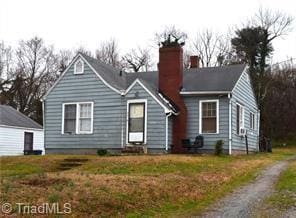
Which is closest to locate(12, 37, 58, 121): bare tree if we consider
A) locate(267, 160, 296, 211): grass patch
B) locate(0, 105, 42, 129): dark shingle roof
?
locate(0, 105, 42, 129): dark shingle roof

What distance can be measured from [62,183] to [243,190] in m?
5.28

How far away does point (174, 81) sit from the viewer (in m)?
24.4

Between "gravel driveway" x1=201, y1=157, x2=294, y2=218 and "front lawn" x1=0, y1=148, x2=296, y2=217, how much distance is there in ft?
1.15

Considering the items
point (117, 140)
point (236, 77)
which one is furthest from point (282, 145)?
point (117, 140)

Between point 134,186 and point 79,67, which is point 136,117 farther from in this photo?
point 134,186

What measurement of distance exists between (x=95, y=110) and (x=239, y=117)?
26.4ft

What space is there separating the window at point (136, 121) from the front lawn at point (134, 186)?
4.77 m

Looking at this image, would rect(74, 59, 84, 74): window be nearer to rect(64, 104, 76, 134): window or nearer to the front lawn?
rect(64, 104, 76, 134): window

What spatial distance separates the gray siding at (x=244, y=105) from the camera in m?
24.4

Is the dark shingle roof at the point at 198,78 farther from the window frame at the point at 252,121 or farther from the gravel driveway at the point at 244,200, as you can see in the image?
the gravel driveway at the point at 244,200

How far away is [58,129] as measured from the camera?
25406mm

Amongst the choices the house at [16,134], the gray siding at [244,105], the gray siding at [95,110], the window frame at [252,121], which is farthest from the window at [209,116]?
the house at [16,134]

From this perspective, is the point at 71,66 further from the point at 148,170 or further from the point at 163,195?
the point at 163,195
